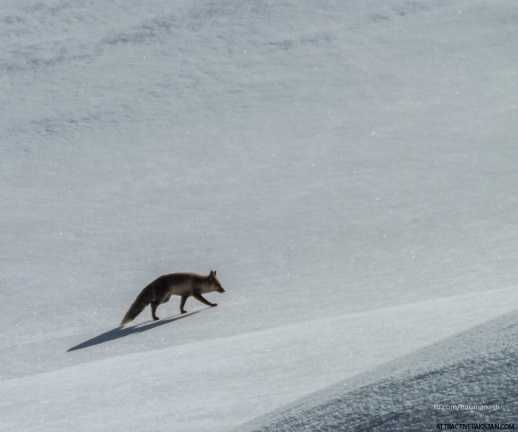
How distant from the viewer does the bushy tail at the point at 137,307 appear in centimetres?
820

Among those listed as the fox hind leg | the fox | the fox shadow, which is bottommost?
the fox shadow

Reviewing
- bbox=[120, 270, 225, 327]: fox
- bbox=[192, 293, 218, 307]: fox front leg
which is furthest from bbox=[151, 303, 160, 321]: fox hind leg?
bbox=[192, 293, 218, 307]: fox front leg

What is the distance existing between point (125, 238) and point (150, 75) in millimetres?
7299

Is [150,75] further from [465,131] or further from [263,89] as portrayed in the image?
[465,131]

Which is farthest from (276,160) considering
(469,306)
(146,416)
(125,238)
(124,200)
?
(146,416)

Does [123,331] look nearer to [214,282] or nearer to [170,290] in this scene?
[170,290]

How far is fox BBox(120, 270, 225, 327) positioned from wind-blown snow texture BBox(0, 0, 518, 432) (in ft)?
0.41

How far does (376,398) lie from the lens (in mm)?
3160

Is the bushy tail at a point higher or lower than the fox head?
lower

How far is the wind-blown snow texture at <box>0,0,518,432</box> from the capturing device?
4.22 meters

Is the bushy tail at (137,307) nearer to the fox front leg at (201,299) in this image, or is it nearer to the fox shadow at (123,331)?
the fox shadow at (123,331)

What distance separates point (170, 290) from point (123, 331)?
0.63 meters

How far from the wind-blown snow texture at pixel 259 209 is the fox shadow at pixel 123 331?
0.32 feet

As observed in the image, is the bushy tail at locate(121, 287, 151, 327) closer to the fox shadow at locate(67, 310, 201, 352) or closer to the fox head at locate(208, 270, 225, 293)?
the fox shadow at locate(67, 310, 201, 352)
